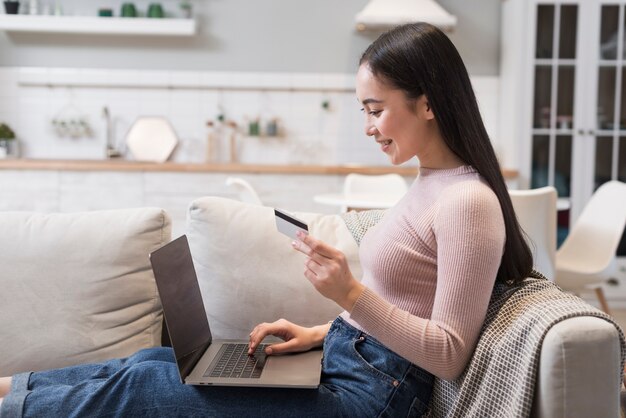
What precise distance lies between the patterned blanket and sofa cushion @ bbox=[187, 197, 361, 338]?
560 millimetres

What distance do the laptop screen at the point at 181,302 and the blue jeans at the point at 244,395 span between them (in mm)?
64

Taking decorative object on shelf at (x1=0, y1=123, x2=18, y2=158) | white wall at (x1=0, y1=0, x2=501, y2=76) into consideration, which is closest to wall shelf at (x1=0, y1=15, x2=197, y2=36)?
white wall at (x1=0, y1=0, x2=501, y2=76)

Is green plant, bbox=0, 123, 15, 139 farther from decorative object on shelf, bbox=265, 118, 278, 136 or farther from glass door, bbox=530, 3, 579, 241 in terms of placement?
glass door, bbox=530, 3, 579, 241

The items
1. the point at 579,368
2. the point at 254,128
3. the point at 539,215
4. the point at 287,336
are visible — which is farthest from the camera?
the point at 254,128

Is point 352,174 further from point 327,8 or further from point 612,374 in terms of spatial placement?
point 612,374

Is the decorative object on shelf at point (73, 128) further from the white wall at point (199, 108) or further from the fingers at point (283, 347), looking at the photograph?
the fingers at point (283, 347)

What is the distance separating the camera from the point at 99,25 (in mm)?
5137

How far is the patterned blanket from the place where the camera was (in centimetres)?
122

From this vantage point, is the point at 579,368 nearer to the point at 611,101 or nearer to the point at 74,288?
the point at 74,288

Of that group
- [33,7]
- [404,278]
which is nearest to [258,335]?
[404,278]

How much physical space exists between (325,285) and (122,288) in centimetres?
77

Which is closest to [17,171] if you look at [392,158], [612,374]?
[392,158]

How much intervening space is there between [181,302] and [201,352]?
0.14m

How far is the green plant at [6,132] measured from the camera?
5.21m
